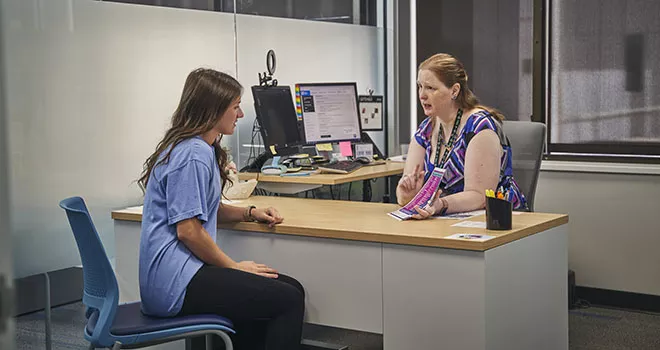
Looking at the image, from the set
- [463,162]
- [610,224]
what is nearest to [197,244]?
[463,162]

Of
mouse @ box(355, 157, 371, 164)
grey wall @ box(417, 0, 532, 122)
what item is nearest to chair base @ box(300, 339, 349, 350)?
mouse @ box(355, 157, 371, 164)

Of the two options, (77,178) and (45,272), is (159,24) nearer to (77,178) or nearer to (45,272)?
(77,178)

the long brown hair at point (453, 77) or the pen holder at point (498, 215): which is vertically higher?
the long brown hair at point (453, 77)

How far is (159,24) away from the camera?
13.4 ft

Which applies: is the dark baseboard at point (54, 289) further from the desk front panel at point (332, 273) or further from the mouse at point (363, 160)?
the mouse at point (363, 160)

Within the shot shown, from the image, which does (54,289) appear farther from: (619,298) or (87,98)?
(619,298)

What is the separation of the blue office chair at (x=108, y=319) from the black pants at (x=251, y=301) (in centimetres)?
5

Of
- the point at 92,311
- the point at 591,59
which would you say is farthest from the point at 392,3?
the point at 92,311

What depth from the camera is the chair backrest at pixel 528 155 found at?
3791 millimetres

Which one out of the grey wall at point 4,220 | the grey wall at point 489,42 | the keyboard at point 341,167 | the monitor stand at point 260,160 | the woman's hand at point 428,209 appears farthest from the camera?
the grey wall at point 489,42

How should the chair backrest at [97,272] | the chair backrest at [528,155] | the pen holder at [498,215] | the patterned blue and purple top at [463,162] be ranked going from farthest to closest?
the chair backrest at [528,155] → the patterned blue and purple top at [463,162] → the pen holder at [498,215] → the chair backrest at [97,272]

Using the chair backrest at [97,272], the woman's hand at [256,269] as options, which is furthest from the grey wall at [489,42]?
the chair backrest at [97,272]

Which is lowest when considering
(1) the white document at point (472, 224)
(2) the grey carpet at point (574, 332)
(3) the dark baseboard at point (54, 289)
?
(2) the grey carpet at point (574, 332)

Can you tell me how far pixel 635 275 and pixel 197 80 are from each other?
9.56 feet
